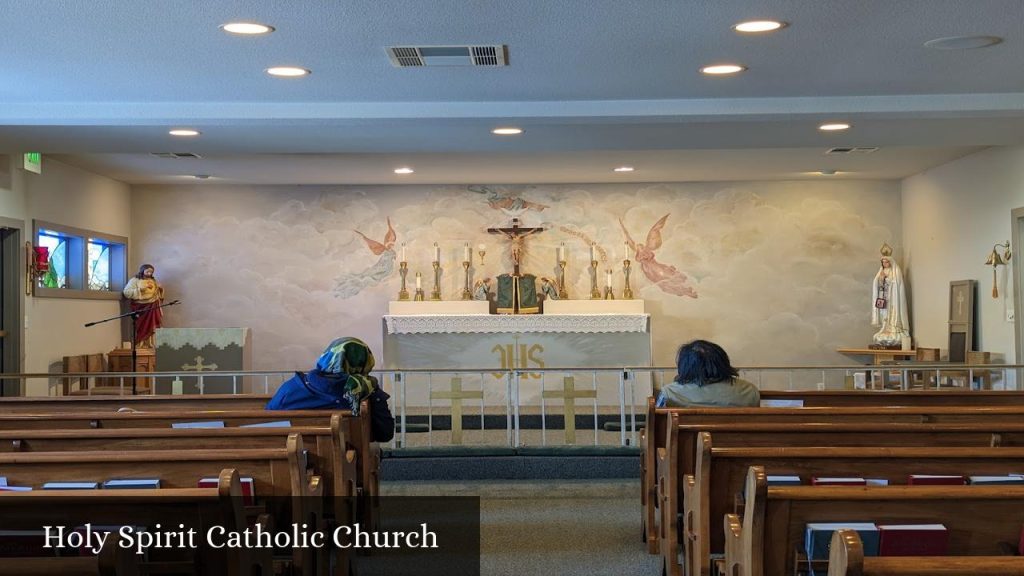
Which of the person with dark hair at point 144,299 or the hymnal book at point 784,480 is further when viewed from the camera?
the person with dark hair at point 144,299

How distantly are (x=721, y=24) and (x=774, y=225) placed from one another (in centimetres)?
814

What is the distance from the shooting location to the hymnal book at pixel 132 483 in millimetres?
3668

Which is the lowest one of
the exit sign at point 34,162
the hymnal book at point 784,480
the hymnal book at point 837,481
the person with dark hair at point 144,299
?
the hymnal book at point 784,480

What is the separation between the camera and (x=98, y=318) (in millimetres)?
12312

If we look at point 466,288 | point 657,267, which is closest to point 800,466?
point 466,288

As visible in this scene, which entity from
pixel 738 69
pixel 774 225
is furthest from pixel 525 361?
pixel 738 69

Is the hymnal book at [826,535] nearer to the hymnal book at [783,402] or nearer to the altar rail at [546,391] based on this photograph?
the hymnal book at [783,402]

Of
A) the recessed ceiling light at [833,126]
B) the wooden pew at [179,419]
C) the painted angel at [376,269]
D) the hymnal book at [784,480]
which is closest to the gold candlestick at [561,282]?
the painted angel at [376,269]

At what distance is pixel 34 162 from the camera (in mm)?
10555

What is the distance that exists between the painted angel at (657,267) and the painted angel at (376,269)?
2784 mm

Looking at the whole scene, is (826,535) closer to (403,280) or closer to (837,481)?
(837,481)

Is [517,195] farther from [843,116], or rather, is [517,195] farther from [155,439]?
[155,439]

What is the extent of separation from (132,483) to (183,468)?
0.18m

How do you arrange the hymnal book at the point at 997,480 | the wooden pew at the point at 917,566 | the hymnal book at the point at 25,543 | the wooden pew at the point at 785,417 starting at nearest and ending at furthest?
1. the wooden pew at the point at 917,566
2. the hymnal book at the point at 25,543
3. the hymnal book at the point at 997,480
4. the wooden pew at the point at 785,417
